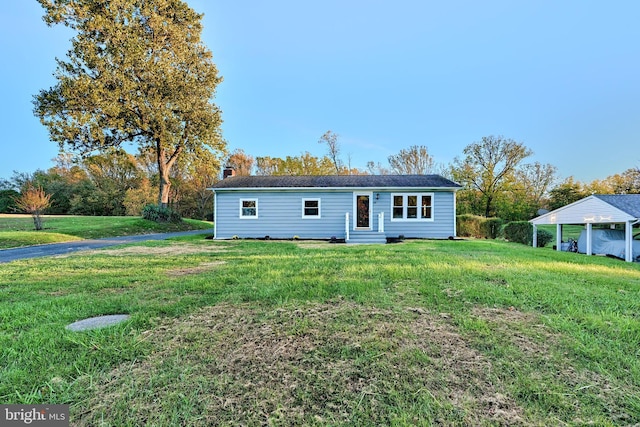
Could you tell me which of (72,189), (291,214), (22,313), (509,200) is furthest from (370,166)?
(72,189)

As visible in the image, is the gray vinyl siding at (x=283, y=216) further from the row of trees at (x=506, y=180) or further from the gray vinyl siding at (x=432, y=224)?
the row of trees at (x=506, y=180)

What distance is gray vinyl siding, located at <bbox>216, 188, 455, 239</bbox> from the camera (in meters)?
13.5

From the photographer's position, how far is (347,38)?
49.4 feet

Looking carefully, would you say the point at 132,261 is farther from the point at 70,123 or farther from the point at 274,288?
the point at 70,123

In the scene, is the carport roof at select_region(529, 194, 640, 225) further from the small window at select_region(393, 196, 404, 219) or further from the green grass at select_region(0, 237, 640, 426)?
the green grass at select_region(0, 237, 640, 426)

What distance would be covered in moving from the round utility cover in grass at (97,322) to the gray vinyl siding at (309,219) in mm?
10770

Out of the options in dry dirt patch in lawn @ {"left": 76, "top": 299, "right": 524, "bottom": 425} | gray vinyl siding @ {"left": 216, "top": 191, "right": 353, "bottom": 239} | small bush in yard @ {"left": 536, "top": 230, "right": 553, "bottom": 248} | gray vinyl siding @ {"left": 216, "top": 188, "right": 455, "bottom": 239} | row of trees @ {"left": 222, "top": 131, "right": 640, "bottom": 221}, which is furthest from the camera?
row of trees @ {"left": 222, "top": 131, "right": 640, "bottom": 221}

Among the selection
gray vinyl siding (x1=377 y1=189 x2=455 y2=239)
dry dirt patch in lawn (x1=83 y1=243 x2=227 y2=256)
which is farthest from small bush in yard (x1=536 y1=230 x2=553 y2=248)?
dry dirt patch in lawn (x1=83 y1=243 x2=227 y2=256)

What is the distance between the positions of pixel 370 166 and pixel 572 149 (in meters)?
16.4

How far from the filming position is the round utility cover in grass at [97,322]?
8.76 feet

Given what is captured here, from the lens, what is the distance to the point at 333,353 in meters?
2.17

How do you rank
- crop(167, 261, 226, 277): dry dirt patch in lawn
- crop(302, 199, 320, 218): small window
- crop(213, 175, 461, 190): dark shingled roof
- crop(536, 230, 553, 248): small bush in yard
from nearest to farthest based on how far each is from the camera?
1. crop(167, 261, 226, 277): dry dirt patch in lawn
2. crop(536, 230, 553, 248): small bush in yard
3. crop(213, 175, 461, 190): dark shingled roof
4. crop(302, 199, 320, 218): small window

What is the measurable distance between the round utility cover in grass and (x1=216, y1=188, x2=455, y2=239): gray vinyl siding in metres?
10.8

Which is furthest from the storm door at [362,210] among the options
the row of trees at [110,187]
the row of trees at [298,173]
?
the row of trees at [110,187]
